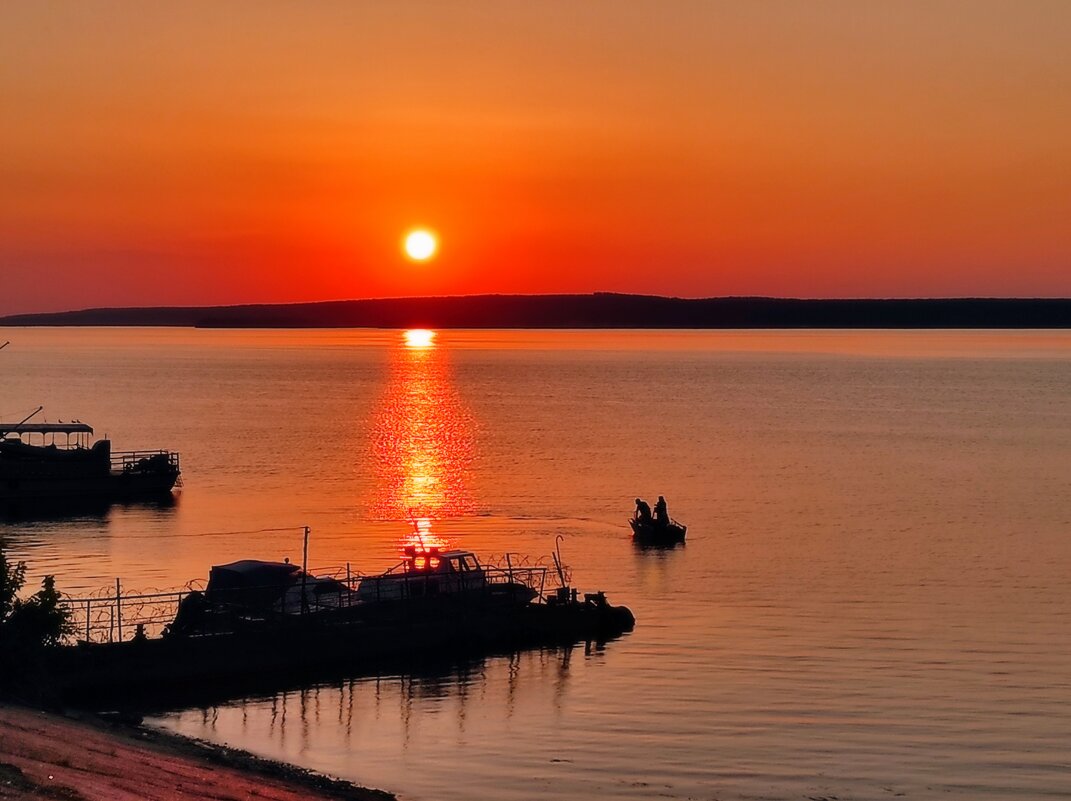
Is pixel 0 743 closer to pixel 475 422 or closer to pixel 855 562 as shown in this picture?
pixel 855 562

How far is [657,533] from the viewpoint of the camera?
2739 inches

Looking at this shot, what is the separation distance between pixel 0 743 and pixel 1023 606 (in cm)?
3886

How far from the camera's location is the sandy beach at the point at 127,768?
78.4 feet

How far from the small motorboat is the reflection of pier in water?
2414 cm

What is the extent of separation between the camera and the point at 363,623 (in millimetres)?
45219

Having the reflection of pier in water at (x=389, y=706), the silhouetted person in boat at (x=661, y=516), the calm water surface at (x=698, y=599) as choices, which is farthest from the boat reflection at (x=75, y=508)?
the reflection of pier in water at (x=389, y=706)

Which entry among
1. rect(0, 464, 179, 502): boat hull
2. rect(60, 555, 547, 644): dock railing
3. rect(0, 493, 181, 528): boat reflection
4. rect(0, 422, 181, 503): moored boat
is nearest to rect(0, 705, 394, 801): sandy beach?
rect(60, 555, 547, 644): dock railing

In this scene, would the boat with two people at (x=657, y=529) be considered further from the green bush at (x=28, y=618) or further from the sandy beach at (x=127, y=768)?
the sandy beach at (x=127, y=768)

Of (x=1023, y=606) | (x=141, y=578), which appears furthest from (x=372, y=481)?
(x=1023, y=606)

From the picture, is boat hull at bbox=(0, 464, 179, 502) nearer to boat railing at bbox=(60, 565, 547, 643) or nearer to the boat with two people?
the boat with two people

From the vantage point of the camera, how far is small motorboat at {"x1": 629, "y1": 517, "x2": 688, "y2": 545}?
69562mm

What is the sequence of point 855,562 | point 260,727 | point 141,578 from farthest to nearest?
point 855,562 < point 141,578 < point 260,727

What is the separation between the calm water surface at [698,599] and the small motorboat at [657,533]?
0.95 m

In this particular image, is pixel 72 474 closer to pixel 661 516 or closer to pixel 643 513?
pixel 643 513
